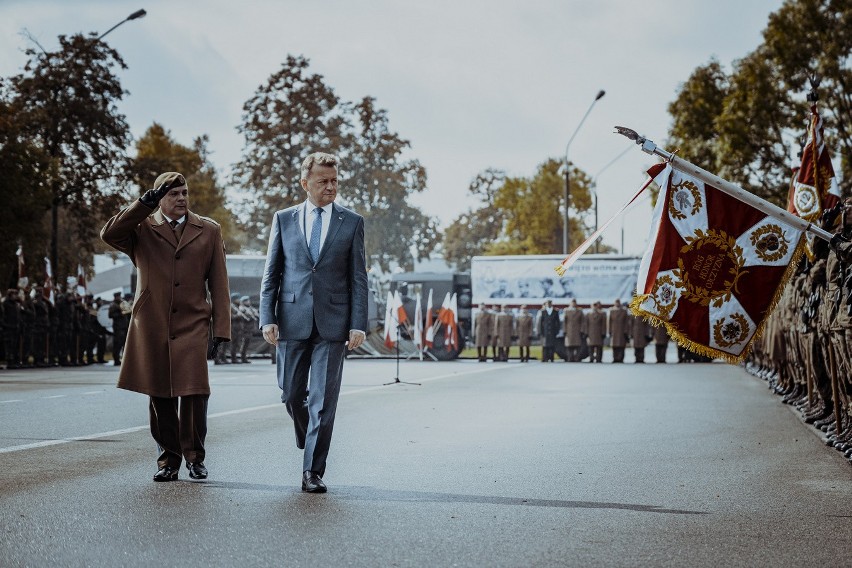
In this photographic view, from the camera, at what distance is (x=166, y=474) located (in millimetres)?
8406

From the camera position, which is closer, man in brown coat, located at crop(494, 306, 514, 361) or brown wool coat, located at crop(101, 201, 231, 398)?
brown wool coat, located at crop(101, 201, 231, 398)

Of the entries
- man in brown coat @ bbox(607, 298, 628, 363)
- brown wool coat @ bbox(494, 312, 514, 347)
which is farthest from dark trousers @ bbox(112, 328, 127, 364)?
man in brown coat @ bbox(607, 298, 628, 363)

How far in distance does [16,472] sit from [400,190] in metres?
52.2

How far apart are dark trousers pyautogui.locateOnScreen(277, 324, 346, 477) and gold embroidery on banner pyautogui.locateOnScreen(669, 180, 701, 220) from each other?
2.57 meters

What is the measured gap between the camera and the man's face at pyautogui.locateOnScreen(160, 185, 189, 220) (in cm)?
842

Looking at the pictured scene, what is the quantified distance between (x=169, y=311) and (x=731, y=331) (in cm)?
377

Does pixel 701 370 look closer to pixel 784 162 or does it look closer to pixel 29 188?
pixel 784 162

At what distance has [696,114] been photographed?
40969mm

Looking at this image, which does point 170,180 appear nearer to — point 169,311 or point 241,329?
point 169,311

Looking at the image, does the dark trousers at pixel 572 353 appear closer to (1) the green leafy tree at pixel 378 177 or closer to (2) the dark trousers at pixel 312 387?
(1) the green leafy tree at pixel 378 177

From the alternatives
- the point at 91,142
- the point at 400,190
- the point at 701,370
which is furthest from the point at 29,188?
the point at 400,190

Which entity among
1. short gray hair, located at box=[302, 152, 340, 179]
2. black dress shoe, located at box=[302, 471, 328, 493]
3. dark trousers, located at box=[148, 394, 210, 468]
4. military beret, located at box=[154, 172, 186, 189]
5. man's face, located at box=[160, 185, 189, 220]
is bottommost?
black dress shoe, located at box=[302, 471, 328, 493]

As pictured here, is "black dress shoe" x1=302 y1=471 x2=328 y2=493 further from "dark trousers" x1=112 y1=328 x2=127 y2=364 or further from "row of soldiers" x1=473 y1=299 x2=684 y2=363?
"row of soldiers" x1=473 y1=299 x2=684 y2=363

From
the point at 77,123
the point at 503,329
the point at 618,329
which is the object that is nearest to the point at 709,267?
the point at 618,329
